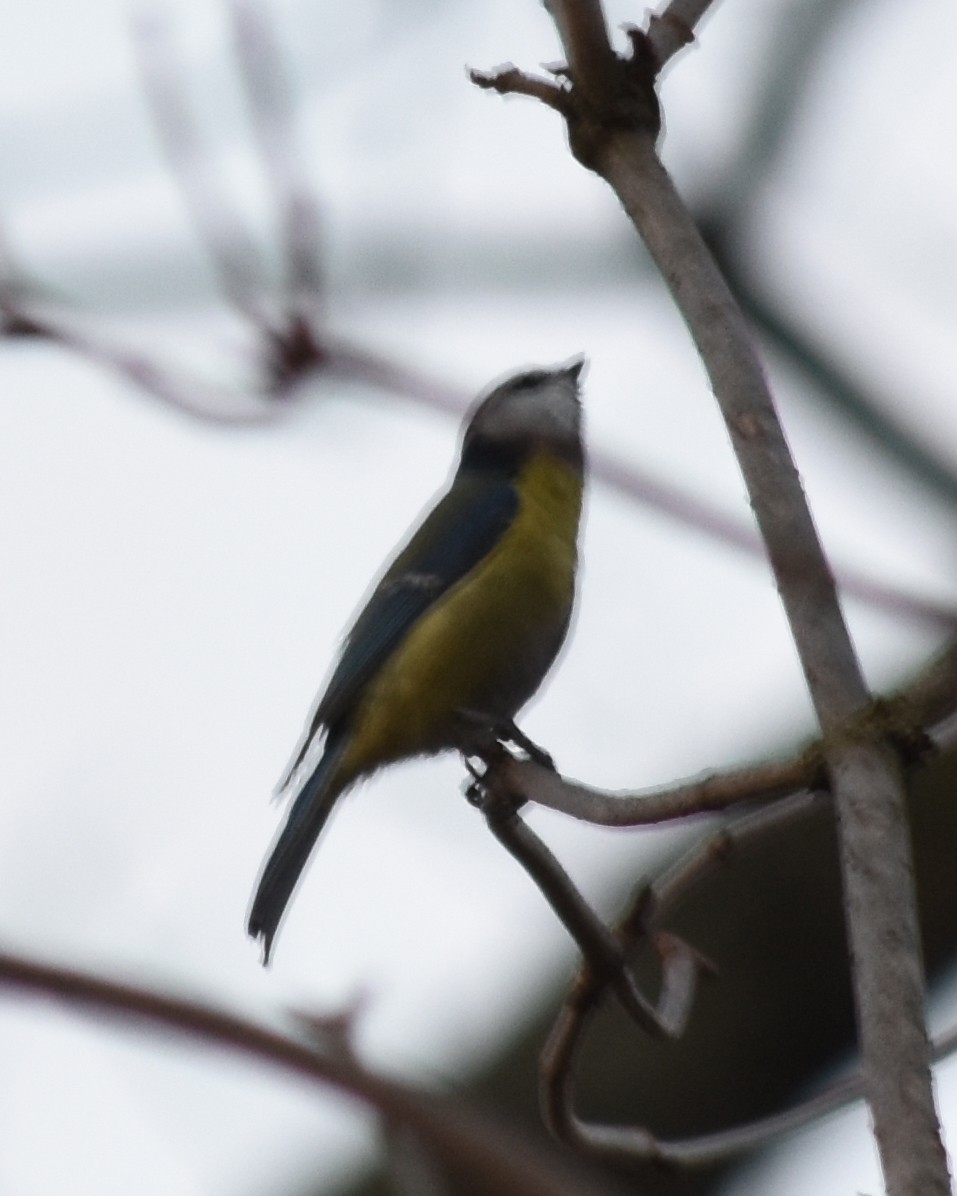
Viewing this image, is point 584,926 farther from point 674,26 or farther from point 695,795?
point 674,26

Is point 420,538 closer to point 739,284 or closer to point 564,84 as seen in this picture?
point 564,84

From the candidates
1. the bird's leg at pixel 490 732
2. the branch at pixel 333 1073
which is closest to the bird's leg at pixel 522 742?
the bird's leg at pixel 490 732

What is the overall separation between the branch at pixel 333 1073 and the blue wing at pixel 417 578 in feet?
9.07

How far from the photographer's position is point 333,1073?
2.25 feet

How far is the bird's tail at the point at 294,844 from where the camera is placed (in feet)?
10.6

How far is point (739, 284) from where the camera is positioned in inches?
37.5

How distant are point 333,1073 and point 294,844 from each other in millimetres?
2785

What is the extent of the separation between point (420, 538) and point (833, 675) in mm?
2898

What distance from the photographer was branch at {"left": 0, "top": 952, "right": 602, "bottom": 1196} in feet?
2.09

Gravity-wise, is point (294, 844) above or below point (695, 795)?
below

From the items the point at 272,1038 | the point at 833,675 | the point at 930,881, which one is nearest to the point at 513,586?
the point at 930,881

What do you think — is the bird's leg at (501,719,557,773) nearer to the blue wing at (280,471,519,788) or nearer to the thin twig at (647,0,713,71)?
the blue wing at (280,471,519,788)

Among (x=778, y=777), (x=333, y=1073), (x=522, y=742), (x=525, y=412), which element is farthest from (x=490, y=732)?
(x=333, y=1073)

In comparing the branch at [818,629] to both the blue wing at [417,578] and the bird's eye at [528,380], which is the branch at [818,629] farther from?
the bird's eye at [528,380]
